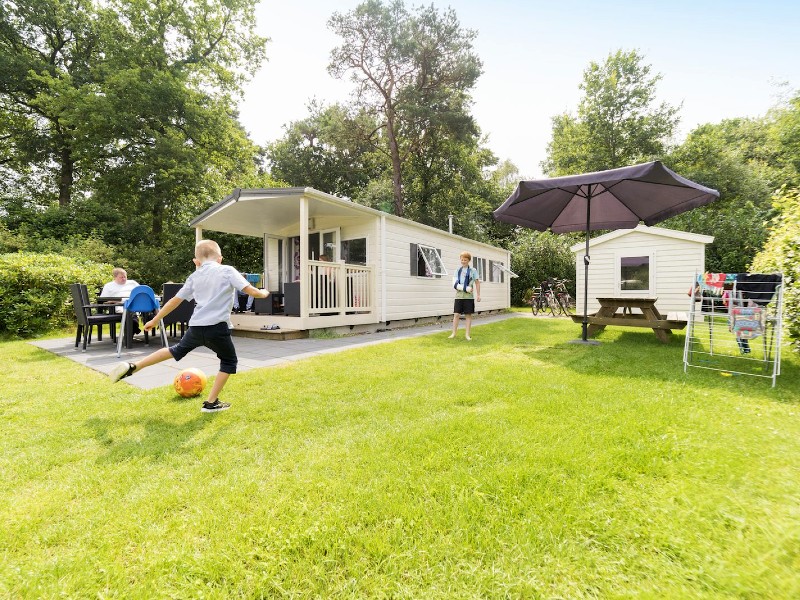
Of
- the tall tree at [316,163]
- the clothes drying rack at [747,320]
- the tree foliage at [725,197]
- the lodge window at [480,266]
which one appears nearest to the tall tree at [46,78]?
the tall tree at [316,163]

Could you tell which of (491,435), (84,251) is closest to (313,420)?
(491,435)

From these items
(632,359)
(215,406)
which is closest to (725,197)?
(632,359)

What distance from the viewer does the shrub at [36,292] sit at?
713cm

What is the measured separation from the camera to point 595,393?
3232mm

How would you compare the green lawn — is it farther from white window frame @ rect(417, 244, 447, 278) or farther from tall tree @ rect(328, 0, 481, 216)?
tall tree @ rect(328, 0, 481, 216)

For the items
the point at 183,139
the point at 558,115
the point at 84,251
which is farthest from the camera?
the point at 558,115

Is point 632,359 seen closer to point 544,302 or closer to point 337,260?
point 337,260

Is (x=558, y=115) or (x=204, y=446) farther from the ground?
(x=558, y=115)

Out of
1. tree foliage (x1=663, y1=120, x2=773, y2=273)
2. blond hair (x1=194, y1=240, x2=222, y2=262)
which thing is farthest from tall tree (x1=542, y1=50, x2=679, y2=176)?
blond hair (x1=194, y1=240, x2=222, y2=262)

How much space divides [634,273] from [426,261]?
6.58m

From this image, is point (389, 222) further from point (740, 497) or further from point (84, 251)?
point (84, 251)

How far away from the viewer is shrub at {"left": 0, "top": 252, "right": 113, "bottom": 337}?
23.4 ft

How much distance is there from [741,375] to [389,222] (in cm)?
706

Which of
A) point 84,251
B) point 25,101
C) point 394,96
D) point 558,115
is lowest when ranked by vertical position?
point 84,251
